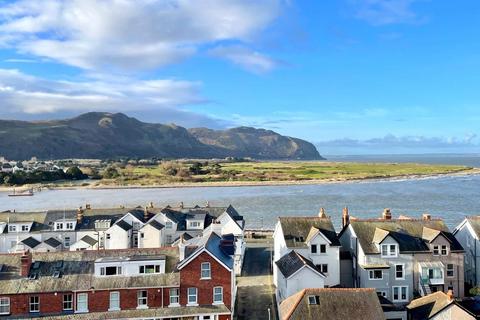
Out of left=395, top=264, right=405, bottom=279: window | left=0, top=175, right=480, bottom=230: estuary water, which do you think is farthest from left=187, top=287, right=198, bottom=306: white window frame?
left=0, top=175, right=480, bottom=230: estuary water

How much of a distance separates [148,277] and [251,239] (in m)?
31.8

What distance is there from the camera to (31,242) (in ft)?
157

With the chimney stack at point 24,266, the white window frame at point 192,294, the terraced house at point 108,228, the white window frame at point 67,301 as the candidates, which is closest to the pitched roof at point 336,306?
the white window frame at point 192,294

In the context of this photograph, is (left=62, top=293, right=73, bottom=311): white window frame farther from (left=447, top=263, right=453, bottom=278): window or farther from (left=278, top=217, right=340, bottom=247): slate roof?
(left=447, top=263, right=453, bottom=278): window

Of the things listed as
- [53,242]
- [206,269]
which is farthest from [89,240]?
[206,269]

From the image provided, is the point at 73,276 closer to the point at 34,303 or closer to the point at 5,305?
the point at 34,303

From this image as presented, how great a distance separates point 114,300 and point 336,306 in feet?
41.4

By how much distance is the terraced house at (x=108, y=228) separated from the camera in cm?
4878

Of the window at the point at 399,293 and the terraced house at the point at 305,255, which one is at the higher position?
the terraced house at the point at 305,255

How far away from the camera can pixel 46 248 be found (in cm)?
4744

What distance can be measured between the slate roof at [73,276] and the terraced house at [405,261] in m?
13.9

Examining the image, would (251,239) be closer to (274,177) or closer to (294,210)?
(294,210)

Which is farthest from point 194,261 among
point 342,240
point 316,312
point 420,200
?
point 420,200

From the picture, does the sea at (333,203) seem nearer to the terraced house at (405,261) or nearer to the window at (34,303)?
the terraced house at (405,261)
